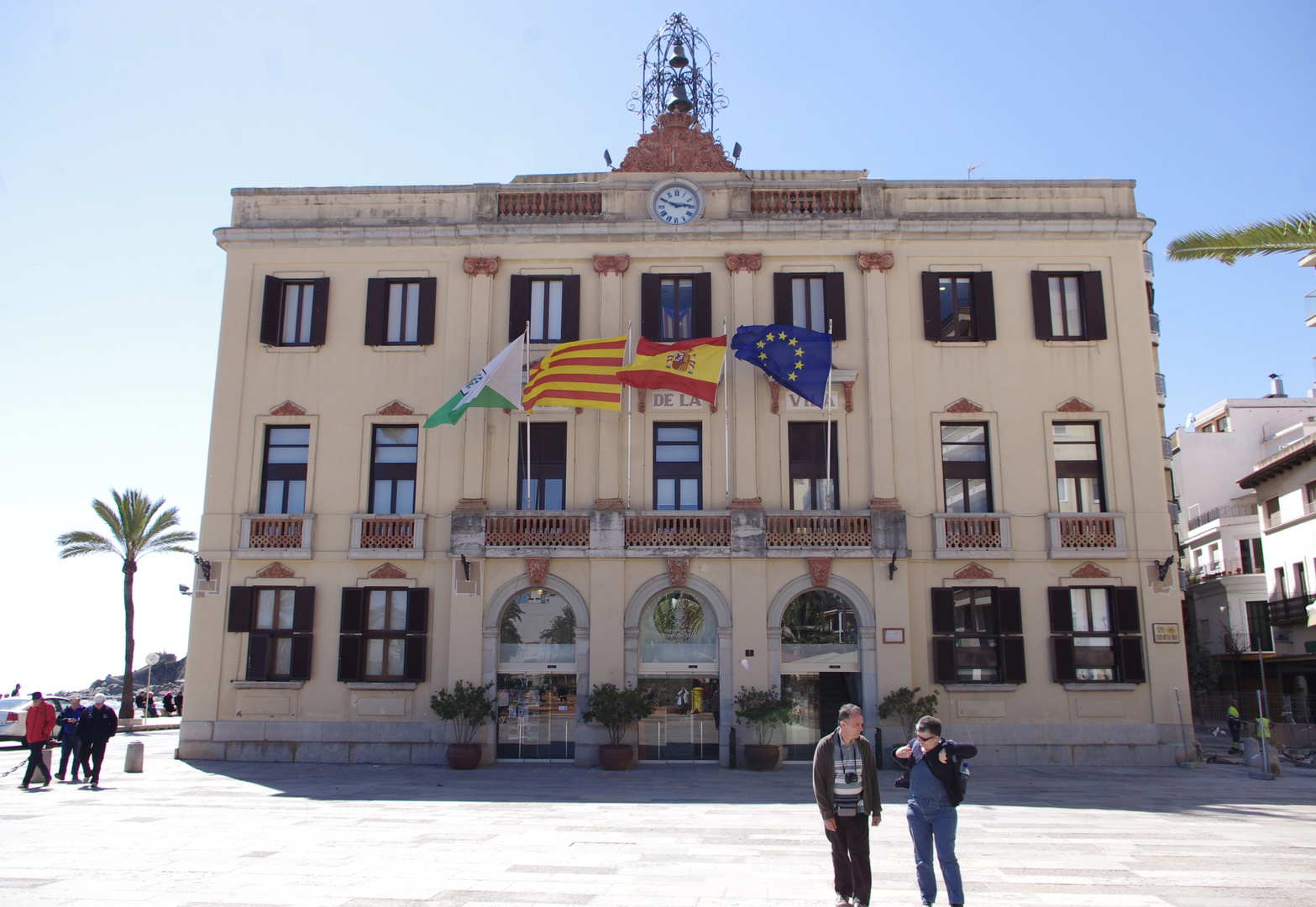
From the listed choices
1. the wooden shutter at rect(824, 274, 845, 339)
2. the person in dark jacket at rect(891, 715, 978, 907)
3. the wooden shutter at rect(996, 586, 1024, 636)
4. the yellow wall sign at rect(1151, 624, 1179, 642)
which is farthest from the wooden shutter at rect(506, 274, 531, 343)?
the person in dark jacket at rect(891, 715, 978, 907)

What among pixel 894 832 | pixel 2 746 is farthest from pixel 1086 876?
pixel 2 746

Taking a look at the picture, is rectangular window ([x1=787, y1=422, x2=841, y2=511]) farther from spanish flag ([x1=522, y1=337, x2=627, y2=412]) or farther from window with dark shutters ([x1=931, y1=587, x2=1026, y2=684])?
spanish flag ([x1=522, y1=337, x2=627, y2=412])

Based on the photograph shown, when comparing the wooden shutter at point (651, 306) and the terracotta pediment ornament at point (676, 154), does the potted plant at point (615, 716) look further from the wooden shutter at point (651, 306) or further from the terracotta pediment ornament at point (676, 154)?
the terracotta pediment ornament at point (676, 154)

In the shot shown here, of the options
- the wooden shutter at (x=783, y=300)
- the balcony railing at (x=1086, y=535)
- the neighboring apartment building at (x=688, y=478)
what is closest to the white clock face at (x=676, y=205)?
the neighboring apartment building at (x=688, y=478)

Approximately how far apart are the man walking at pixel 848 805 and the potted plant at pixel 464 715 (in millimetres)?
14368

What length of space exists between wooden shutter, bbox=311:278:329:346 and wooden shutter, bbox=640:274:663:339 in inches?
324

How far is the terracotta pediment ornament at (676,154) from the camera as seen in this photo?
84.0 ft

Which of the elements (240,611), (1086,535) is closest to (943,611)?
(1086,535)

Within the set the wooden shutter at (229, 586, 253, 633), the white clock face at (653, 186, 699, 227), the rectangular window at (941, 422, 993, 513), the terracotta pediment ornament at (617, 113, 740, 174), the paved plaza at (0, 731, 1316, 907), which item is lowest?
the paved plaza at (0, 731, 1316, 907)

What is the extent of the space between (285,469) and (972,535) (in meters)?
17.2

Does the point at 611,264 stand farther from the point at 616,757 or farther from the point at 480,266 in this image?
the point at 616,757

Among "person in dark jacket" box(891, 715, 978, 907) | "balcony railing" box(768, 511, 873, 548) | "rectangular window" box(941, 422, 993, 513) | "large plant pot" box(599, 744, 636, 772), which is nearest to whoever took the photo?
"person in dark jacket" box(891, 715, 978, 907)

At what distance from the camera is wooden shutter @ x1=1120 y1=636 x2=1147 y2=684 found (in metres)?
22.9

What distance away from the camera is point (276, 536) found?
2412cm
